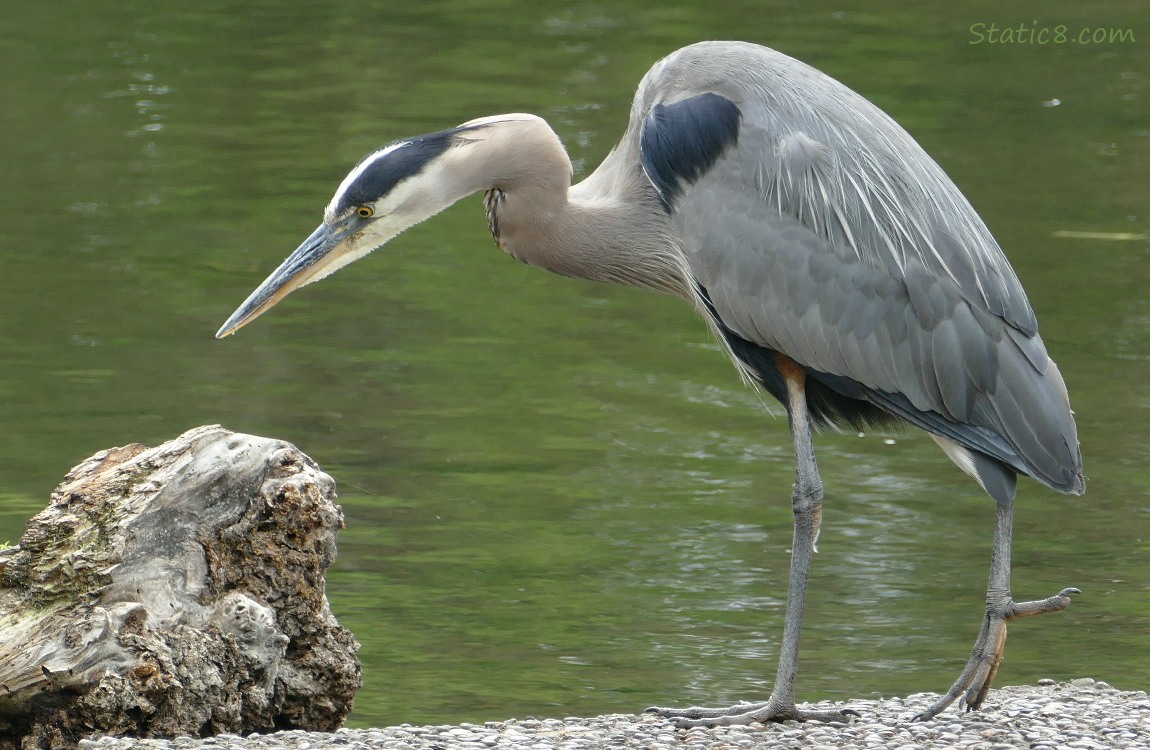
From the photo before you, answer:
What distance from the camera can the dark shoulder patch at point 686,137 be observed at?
6457 mm

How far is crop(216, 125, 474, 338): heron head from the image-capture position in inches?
257

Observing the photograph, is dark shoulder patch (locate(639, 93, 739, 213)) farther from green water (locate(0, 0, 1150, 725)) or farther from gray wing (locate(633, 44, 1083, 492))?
green water (locate(0, 0, 1150, 725))

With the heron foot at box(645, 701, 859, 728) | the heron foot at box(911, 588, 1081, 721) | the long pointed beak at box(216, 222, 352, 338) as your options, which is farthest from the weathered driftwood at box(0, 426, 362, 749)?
the heron foot at box(911, 588, 1081, 721)

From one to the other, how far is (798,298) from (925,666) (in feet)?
7.25

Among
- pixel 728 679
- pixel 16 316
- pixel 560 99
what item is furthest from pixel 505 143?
pixel 560 99

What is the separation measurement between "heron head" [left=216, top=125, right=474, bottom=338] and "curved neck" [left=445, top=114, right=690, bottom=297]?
8 cm

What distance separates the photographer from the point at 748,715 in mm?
6352

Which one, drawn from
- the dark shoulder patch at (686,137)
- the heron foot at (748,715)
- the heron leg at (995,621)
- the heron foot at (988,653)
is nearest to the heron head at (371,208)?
the dark shoulder patch at (686,137)

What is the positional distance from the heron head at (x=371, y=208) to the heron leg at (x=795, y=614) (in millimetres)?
1462

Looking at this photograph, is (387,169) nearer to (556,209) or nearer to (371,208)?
(371,208)

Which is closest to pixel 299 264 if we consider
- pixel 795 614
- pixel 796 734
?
pixel 795 614
